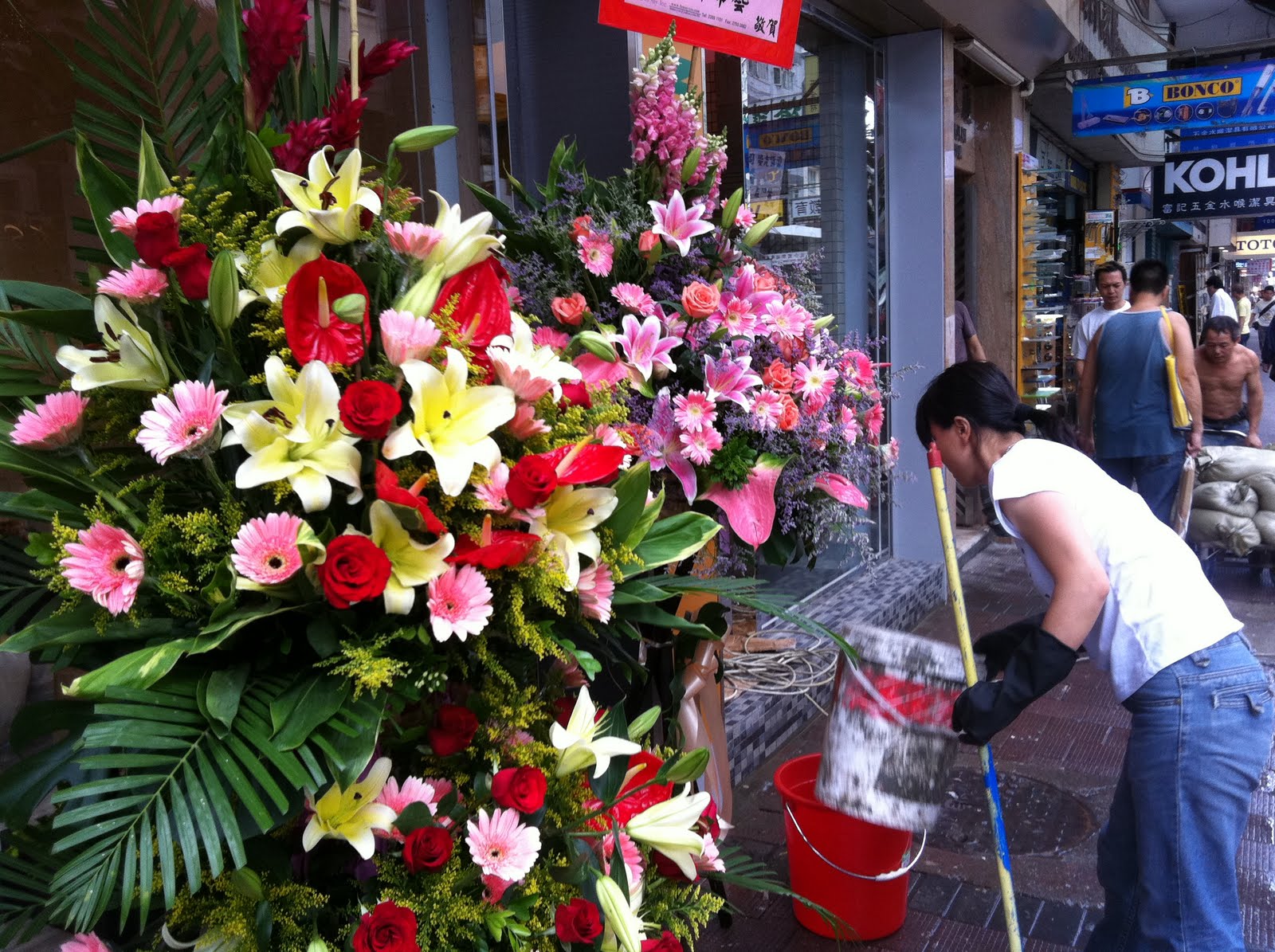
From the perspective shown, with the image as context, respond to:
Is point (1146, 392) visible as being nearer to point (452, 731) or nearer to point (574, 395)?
point (574, 395)

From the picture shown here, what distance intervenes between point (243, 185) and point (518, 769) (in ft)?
2.62

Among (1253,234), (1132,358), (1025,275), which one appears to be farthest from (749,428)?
(1253,234)

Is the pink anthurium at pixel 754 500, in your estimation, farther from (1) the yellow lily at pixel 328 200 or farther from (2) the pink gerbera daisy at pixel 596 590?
(1) the yellow lily at pixel 328 200

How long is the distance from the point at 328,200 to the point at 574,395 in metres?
0.39

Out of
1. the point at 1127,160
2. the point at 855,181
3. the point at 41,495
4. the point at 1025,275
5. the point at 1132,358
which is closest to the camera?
the point at 41,495

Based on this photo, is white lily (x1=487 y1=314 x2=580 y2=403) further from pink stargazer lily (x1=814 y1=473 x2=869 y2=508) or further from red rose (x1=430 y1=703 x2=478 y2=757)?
pink stargazer lily (x1=814 y1=473 x2=869 y2=508)

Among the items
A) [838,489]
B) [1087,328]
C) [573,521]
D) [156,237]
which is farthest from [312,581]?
[1087,328]

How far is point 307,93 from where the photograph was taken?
1.53 metres

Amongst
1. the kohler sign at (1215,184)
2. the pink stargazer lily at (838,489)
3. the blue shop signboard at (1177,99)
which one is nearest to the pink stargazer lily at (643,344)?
the pink stargazer lily at (838,489)

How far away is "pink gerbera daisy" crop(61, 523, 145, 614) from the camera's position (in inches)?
42.8

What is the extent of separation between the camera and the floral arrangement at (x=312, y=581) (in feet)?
3.58

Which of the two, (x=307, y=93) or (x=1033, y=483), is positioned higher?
(x=307, y=93)

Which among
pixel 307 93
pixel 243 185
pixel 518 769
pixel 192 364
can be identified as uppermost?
pixel 307 93

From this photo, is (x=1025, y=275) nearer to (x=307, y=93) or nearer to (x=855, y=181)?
(x=855, y=181)
